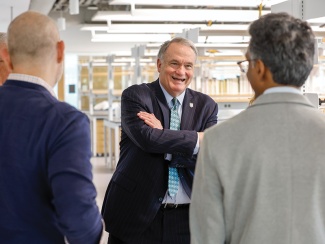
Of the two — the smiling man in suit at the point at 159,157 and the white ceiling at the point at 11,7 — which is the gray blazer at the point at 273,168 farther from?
the white ceiling at the point at 11,7

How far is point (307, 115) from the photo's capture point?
162cm

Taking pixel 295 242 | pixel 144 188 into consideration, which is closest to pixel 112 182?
pixel 144 188

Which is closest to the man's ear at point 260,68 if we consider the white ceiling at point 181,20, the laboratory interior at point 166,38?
the laboratory interior at point 166,38

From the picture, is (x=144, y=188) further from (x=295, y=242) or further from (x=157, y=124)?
(x=295, y=242)

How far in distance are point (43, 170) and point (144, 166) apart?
2.93ft

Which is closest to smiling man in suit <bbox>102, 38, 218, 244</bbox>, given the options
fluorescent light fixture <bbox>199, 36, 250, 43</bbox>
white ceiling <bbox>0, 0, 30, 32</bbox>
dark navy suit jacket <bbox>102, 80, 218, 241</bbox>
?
dark navy suit jacket <bbox>102, 80, 218, 241</bbox>

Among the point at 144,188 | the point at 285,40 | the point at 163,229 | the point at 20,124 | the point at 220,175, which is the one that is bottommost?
the point at 163,229

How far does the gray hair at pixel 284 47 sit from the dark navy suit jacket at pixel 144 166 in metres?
0.99

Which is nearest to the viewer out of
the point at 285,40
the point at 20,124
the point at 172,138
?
the point at 285,40

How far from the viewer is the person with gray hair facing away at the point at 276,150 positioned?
5.25 ft

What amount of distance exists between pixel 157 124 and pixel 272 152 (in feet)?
3.59

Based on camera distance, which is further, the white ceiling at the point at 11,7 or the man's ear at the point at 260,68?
the white ceiling at the point at 11,7

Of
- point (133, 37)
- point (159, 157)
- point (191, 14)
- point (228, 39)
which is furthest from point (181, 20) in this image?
point (159, 157)

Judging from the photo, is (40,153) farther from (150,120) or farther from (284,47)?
(150,120)
